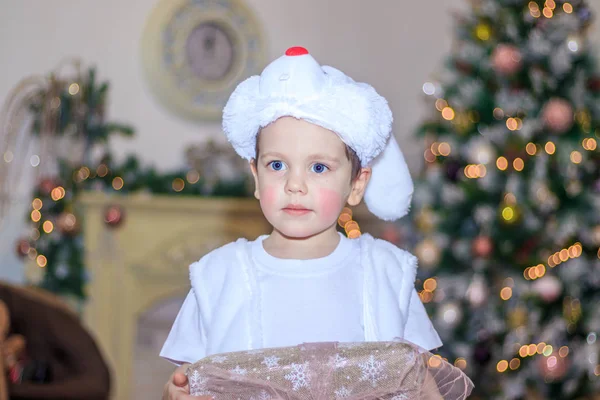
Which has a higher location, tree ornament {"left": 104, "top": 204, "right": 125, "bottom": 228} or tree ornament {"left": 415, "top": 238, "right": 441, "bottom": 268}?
tree ornament {"left": 104, "top": 204, "right": 125, "bottom": 228}

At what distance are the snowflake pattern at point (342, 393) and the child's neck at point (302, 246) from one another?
330mm

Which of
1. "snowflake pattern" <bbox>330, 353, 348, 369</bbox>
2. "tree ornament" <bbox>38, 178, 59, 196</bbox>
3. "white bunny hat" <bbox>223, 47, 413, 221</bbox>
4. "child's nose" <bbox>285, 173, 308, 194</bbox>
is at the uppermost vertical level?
"white bunny hat" <bbox>223, 47, 413, 221</bbox>

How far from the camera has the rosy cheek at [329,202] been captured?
1.61 meters

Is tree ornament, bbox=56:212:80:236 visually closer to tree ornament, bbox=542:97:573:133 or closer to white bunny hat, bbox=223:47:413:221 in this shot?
tree ornament, bbox=542:97:573:133

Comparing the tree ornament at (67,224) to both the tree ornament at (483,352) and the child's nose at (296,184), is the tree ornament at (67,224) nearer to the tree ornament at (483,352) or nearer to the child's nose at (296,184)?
the tree ornament at (483,352)

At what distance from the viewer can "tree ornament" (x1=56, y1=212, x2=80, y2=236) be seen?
16.4 ft

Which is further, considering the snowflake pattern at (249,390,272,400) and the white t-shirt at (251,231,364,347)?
the white t-shirt at (251,231,364,347)

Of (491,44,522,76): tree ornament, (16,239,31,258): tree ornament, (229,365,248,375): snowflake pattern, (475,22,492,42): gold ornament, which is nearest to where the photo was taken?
(229,365,248,375): snowflake pattern

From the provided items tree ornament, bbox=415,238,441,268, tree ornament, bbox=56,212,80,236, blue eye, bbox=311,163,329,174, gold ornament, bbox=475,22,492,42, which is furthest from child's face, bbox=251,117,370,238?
tree ornament, bbox=56,212,80,236

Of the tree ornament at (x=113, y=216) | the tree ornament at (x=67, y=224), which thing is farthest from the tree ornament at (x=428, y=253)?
the tree ornament at (x=67, y=224)

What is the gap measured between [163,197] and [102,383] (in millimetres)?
1706

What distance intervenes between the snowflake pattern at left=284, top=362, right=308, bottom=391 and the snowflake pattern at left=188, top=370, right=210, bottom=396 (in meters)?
0.15

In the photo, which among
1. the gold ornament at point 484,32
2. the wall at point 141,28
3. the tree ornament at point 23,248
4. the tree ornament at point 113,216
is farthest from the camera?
the wall at point 141,28

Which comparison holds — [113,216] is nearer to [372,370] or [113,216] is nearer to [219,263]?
[219,263]
